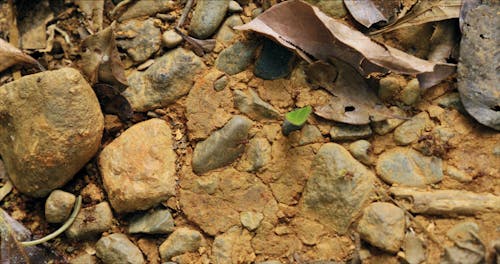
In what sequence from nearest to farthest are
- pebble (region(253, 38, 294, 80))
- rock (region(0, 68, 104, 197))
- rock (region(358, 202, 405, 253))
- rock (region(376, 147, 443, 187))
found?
rock (region(358, 202, 405, 253)) → rock (region(376, 147, 443, 187)) → rock (region(0, 68, 104, 197)) → pebble (region(253, 38, 294, 80))

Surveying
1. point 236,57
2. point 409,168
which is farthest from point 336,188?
point 236,57

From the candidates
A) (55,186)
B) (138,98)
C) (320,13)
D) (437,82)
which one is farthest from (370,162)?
(55,186)

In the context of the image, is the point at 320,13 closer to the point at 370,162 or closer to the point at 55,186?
the point at 370,162

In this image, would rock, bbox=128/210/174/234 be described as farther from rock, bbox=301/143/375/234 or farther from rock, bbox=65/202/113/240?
rock, bbox=301/143/375/234

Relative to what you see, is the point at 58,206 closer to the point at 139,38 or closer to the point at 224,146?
the point at 224,146


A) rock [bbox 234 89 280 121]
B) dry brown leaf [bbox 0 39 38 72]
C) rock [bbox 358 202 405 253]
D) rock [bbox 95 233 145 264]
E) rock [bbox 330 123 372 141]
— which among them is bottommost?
rock [bbox 95 233 145 264]

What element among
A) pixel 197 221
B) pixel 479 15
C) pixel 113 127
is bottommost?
pixel 197 221

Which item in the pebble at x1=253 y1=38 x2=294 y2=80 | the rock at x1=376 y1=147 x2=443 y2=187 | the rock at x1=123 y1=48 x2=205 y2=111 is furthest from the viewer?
the rock at x1=123 y1=48 x2=205 y2=111

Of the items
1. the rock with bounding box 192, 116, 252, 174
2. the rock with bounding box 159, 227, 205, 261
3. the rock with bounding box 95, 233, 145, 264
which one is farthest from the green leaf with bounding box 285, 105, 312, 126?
the rock with bounding box 95, 233, 145, 264
